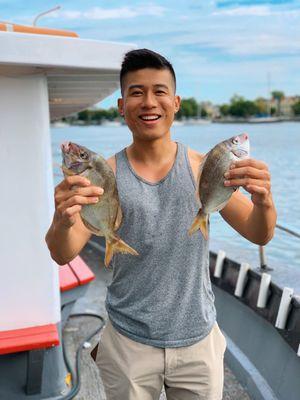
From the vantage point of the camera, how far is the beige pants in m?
2.40

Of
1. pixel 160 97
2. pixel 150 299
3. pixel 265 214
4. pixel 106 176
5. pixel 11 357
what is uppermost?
pixel 160 97

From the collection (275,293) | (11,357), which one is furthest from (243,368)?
(11,357)

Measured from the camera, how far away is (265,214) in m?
2.29

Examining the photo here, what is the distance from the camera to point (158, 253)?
7.74 feet

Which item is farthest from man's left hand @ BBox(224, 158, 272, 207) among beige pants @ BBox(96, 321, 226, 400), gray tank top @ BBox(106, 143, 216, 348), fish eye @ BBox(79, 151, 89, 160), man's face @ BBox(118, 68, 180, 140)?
beige pants @ BBox(96, 321, 226, 400)

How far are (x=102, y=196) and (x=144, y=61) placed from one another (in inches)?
24.5

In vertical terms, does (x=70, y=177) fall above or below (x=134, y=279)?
above

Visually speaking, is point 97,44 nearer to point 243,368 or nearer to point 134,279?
point 134,279

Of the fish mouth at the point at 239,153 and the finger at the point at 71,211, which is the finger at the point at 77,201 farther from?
the fish mouth at the point at 239,153

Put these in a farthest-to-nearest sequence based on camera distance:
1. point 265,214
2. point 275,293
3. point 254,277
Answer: point 254,277 → point 275,293 → point 265,214

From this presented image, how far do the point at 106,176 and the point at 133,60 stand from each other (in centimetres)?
57

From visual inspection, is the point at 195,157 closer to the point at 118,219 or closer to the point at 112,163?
the point at 112,163

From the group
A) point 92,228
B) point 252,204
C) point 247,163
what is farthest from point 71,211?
point 252,204

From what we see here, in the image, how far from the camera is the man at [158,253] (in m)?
2.35
